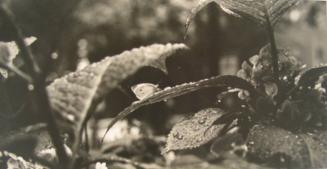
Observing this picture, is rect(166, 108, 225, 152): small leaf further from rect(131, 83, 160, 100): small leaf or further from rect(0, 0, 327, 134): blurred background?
rect(0, 0, 327, 134): blurred background

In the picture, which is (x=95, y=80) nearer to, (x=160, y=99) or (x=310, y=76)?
(x=160, y=99)

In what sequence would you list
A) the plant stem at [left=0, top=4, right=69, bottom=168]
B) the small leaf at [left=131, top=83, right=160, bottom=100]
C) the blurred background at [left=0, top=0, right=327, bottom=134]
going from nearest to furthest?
1. the plant stem at [left=0, top=4, right=69, bottom=168]
2. the small leaf at [left=131, top=83, right=160, bottom=100]
3. the blurred background at [left=0, top=0, right=327, bottom=134]

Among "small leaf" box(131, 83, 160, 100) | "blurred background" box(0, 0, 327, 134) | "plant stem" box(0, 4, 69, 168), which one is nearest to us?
"plant stem" box(0, 4, 69, 168)

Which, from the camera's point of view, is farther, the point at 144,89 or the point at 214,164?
the point at 214,164

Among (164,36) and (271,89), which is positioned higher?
(164,36)

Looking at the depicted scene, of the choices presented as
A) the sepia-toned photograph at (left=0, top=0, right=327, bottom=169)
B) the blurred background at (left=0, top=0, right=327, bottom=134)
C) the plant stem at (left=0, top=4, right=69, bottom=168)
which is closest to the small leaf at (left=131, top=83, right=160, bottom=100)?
the sepia-toned photograph at (left=0, top=0, right=327, bottom=169)

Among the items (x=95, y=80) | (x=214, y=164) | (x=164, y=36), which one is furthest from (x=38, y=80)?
(x=164, y=36)

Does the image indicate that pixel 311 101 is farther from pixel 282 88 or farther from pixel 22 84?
pixel 22 84
